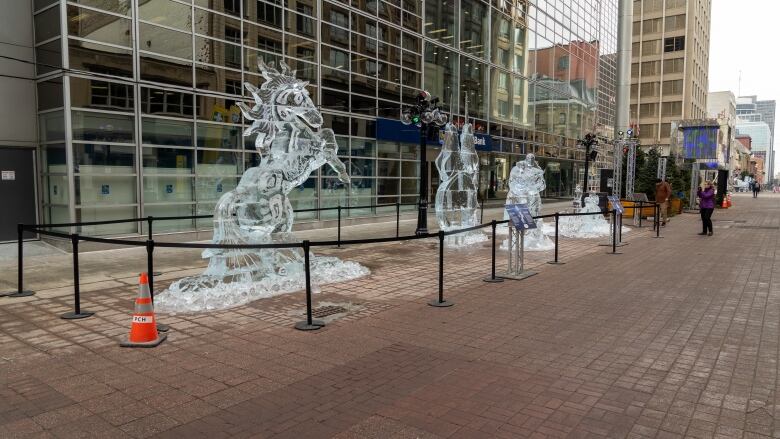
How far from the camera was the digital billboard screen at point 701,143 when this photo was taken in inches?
1593

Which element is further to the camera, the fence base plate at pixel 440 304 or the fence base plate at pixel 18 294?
the fence base plate at pixel 18 294

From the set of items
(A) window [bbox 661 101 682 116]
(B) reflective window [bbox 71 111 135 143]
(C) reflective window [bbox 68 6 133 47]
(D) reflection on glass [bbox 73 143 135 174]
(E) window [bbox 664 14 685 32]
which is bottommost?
(D) reflection on glass [bbox 73 143 135 174]

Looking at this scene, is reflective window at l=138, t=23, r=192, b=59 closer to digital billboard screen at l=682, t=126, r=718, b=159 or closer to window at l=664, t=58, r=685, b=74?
digital billboard screen at l=682, t=126, r=718, b=159

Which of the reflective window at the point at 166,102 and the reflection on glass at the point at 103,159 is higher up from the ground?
the reflective window at the point at 166,102

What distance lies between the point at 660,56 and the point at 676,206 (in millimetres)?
58966

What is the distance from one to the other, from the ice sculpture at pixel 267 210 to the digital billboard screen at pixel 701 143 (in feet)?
130

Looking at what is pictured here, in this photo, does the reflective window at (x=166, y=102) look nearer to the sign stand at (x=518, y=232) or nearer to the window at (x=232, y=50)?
the window at (x=232, y=50)

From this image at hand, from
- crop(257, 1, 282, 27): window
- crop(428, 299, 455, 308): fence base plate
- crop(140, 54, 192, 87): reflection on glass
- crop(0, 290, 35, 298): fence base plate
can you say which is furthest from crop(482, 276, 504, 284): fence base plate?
crop(257, 1, 282, 27): window

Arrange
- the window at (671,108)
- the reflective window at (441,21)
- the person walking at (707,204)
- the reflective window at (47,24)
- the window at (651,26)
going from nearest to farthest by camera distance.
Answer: the reflective window at (47,24)
the person walking at (707,204)
the reflective window at (441,21)
the window at (671,108)
the window at (651,26)

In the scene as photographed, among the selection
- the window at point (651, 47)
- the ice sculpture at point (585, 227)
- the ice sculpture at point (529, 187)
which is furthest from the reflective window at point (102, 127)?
the window at point (651, 47)

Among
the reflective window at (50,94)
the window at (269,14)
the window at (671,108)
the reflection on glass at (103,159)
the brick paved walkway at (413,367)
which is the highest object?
the window at (671,108)

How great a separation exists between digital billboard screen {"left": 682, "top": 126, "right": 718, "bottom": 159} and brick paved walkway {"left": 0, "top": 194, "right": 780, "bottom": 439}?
35.9 metres

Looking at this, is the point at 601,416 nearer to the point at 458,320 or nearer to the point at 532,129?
the point at 458,320

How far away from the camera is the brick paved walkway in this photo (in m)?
4.12
